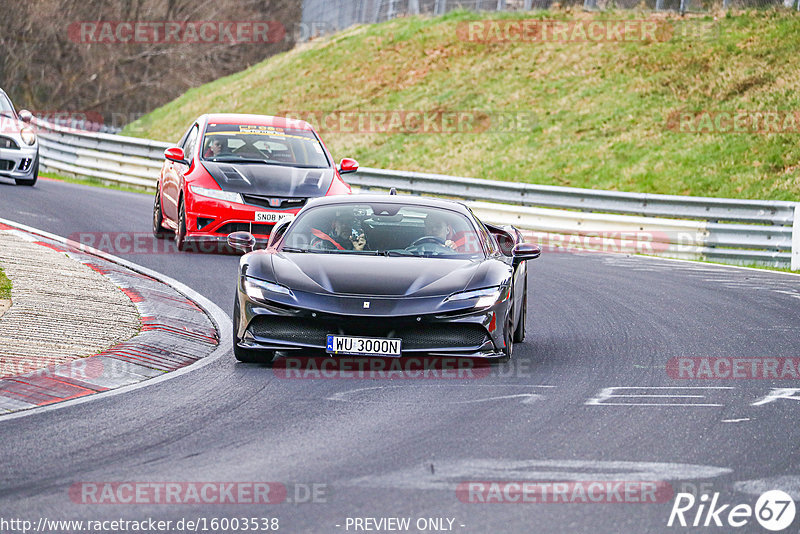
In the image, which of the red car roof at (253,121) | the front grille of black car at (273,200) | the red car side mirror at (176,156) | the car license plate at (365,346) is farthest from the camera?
the red car roof at (253,121)

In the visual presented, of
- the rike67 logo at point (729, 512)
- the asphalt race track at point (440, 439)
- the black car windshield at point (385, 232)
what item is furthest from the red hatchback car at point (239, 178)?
the rike67 logo at point (729, 512)

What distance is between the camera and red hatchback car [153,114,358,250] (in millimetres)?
14672

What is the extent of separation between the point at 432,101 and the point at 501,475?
32.6 m

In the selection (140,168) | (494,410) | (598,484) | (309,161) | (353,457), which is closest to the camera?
(598,484)

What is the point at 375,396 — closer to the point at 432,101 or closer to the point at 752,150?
the point at 752,150

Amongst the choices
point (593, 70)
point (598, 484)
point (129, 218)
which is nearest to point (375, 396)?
point (598, 484)

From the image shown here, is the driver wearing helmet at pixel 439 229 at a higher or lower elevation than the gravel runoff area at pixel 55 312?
higher

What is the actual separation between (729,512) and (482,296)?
3538 millimetres

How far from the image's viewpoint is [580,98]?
112ft

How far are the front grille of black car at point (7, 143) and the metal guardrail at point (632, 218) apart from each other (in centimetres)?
468

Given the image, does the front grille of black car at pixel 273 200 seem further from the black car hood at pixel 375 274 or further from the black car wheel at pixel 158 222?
the black car hood at pixel 375 274

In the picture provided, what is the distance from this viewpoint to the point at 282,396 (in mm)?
7699

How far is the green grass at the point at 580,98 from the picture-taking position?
2786cm

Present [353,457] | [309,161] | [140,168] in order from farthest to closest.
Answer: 1. [140,168]
2. [309,161]
3. [353,457]
